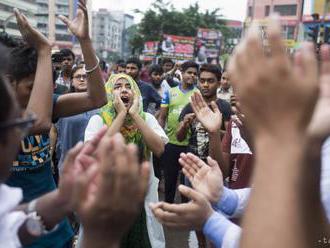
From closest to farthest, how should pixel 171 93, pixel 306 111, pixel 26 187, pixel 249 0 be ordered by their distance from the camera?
pixel 306 111 < pixel 26 187 < pixel 171 93 < pixel 249 0

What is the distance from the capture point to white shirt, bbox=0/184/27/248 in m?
1.07

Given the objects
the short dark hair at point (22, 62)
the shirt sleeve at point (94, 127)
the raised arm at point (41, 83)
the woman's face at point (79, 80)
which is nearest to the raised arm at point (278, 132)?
the raised arm at point (41, 83)

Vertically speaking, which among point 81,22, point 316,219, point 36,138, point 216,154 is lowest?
point 216,154

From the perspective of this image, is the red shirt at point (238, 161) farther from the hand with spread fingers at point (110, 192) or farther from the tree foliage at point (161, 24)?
the tree foliage at point (161, 24)

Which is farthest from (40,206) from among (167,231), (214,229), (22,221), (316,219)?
(167,231)

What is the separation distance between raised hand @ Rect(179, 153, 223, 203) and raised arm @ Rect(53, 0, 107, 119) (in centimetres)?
73

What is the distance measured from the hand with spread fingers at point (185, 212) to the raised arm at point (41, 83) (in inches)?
27.2

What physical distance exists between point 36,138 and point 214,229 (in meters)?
1.05

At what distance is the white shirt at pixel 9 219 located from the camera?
42.0 inches

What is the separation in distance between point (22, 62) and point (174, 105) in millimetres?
3315

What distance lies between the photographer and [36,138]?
2.13 meters

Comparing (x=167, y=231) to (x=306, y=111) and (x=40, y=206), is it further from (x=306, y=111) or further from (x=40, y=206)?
(x=306, y=111)

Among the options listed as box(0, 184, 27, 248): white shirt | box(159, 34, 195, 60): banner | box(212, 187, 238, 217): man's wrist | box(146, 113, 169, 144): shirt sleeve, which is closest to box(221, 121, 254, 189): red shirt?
box(146, 113, 169, 144): shirt sleeve

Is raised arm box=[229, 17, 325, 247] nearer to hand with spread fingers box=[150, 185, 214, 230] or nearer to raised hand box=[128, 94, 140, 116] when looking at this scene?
hand with spread fingers box=[150, 185, 214, 230]
